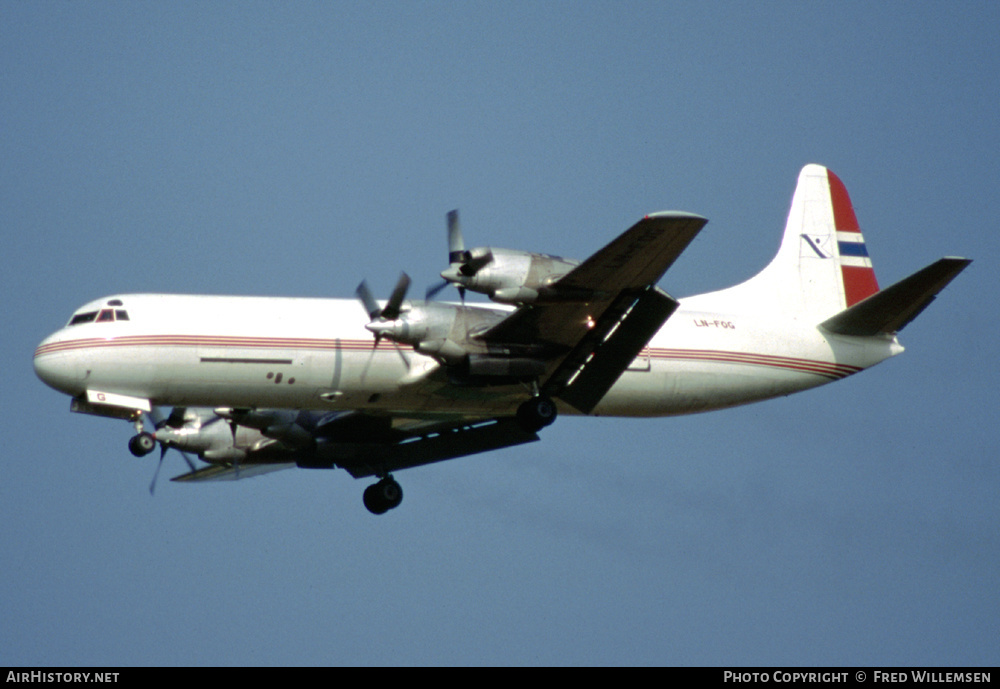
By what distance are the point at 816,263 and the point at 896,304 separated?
11.2 feet

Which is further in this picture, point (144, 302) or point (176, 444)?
point (176, 444)

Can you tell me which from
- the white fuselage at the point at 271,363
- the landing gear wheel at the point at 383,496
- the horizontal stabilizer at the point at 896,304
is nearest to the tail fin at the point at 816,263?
the horizontal stabilizer at the point at 896,304

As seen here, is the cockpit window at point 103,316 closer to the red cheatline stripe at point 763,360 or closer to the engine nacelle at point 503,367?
the engine nacelle at point 503,367

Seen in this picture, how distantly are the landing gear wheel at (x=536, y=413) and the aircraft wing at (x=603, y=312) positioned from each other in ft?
1.40

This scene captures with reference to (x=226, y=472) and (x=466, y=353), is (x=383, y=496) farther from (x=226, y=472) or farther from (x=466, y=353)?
(x=466, y=353)

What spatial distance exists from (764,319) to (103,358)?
1335 centimetres

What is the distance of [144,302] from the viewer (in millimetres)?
24609

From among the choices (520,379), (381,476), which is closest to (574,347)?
(520,379)

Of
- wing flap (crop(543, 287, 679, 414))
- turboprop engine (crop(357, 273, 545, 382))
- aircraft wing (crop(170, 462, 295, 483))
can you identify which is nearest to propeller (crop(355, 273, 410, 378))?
turboprop engine (crop(357, 273, 545, 382))

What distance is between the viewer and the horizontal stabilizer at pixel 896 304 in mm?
25469

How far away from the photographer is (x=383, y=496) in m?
29.0

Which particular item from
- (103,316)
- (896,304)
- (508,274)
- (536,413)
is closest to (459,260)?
(508,274)
